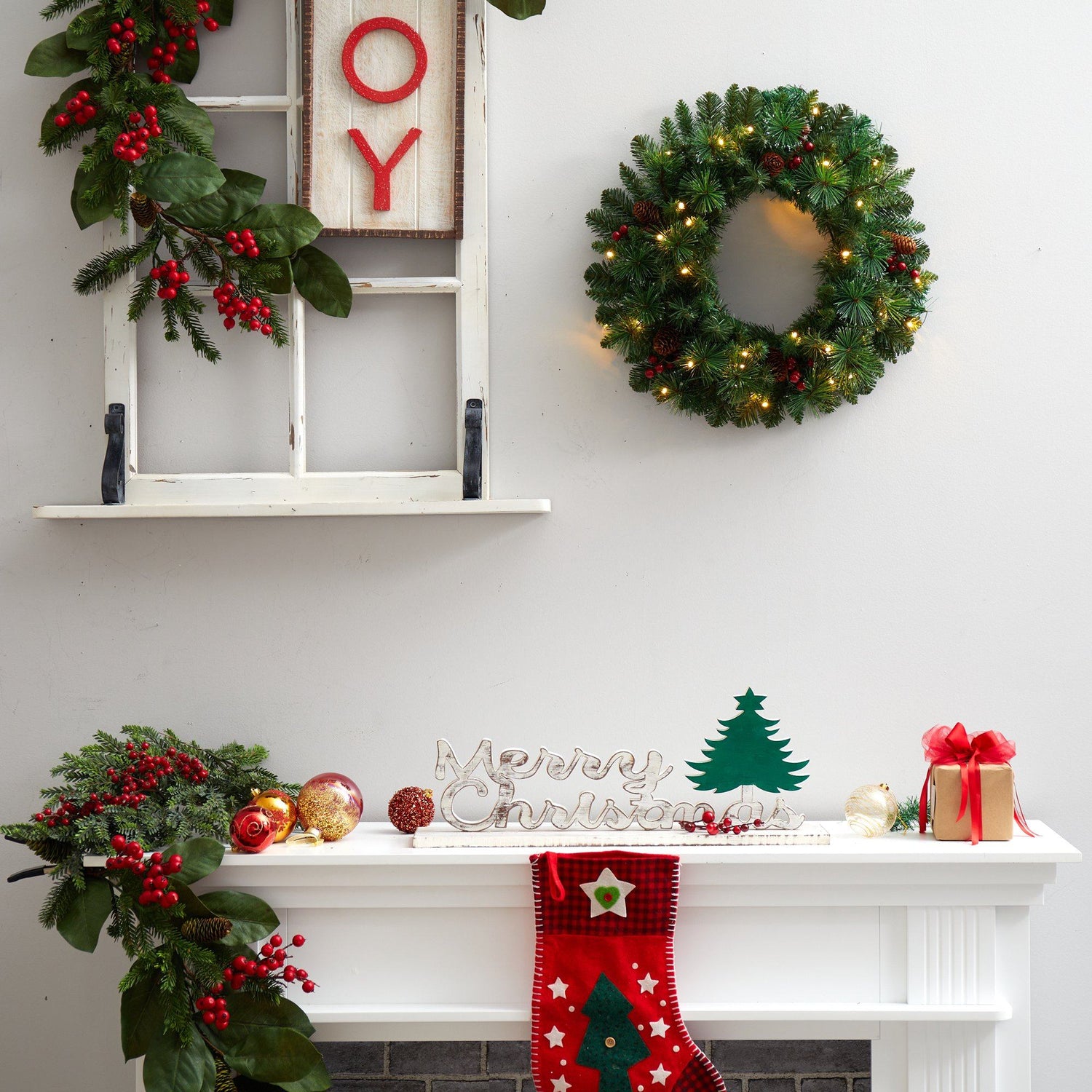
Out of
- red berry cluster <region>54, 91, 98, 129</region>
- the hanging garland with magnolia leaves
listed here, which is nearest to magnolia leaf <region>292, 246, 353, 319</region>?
the hanging garland with magnolia leaves

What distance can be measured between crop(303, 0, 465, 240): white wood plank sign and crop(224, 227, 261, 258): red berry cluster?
0.14m

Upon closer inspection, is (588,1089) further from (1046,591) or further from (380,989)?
(1046,591)

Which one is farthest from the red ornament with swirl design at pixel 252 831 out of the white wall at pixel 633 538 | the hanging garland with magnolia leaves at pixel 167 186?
the hanging garland with magnolia leaves at pixel 167 186

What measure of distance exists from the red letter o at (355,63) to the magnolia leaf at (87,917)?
1.36 m

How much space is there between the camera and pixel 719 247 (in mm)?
1669

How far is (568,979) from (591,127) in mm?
1421

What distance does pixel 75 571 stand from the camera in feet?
5.80

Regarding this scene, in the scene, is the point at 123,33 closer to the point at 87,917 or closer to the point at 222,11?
the point at 222,11

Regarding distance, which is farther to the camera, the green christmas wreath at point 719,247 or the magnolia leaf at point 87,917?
the green christmas wreath at point 719,247

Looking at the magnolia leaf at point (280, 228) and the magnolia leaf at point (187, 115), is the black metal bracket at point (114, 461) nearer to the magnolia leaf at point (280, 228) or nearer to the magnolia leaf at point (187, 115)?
the magnolia leaf at point (280, 228)

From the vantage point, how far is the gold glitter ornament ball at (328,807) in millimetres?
1547

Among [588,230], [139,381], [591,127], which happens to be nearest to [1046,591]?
Result: [588,230]

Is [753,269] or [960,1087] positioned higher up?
[753,269]

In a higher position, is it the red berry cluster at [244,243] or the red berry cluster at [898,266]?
the red berry cluster at [244,243]
